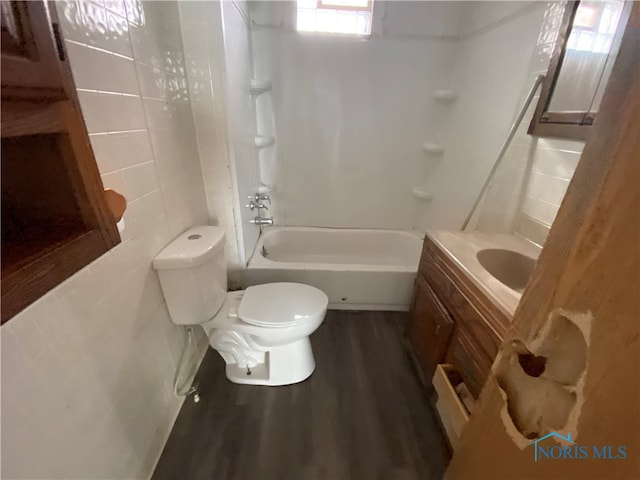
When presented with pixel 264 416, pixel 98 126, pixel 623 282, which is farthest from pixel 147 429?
pixel 623 282

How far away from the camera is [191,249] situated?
117cm

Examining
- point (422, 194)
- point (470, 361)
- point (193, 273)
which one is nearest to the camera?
point (470, 361)

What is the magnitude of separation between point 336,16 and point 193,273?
2.10 meters

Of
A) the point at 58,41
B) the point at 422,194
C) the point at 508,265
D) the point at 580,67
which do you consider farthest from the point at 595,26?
the point at 58,41

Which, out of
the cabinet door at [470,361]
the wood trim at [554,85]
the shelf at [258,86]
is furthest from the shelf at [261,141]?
the cabinet door at [470,361]

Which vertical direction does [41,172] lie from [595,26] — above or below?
below

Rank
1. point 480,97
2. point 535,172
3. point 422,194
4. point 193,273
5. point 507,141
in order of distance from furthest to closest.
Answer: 1. point 422,194
2. point 480,97
3. point 507,141
4. point 535,172
5. point 193,273

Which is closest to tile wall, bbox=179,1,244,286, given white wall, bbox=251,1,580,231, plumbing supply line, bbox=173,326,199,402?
plumbing supply line, bbox=173,326,199,402

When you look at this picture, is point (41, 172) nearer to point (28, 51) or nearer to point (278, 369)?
point (28, 51)

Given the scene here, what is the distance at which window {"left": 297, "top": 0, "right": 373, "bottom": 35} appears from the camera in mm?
2074

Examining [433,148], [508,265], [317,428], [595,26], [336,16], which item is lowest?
[317,428]

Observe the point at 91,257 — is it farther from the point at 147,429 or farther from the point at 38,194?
the point at 147,429

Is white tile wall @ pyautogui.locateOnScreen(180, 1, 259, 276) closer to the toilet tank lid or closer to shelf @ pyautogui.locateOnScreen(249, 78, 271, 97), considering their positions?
shelf @ pyautogui.locateOnScreen(249, 78, 271, 97)

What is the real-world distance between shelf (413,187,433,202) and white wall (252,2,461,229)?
0.07m
